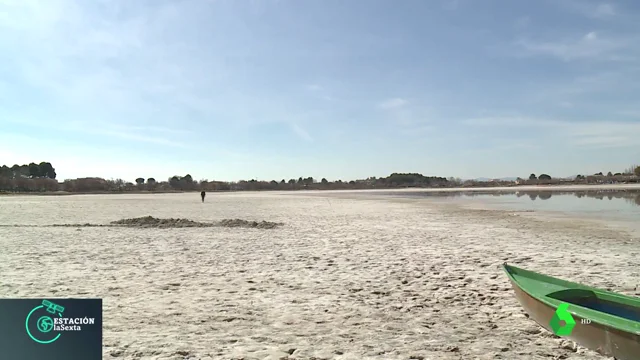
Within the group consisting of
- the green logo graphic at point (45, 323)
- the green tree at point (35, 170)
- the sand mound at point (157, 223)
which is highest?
the green tree at point (35, 170)

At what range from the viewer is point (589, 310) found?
526 cm

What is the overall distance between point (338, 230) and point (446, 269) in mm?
9669

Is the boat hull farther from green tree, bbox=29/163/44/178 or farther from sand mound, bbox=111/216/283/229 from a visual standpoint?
green tree, bbox=29/163/44/178

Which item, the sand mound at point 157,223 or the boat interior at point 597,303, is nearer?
the boat interior at point 597,303

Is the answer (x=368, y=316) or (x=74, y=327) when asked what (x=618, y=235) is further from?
(x=74, y=327)

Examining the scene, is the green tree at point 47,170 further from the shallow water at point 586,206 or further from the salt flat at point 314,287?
the salt flat at point 314,287

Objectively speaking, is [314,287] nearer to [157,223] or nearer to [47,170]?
[157,223]

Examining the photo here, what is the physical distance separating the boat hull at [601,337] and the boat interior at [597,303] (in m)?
0.55

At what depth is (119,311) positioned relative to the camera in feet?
23.7

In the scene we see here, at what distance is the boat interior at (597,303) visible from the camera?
19.0ft

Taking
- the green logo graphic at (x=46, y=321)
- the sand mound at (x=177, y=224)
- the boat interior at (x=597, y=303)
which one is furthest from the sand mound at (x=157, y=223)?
the boat interior at (x=597, y=303)

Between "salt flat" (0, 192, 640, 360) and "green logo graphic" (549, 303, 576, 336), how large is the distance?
0.17 m

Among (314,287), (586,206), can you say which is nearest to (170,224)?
(314,287)

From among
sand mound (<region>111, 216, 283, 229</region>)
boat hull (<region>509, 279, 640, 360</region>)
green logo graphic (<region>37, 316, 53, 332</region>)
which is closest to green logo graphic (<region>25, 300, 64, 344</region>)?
green logo graphic (<region>37, 316, 53, 332</region>)
